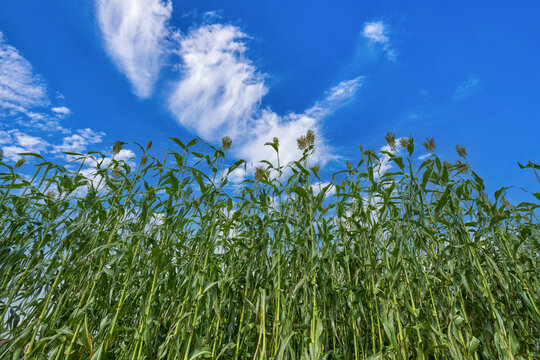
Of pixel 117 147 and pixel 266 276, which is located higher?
pixel 117 147

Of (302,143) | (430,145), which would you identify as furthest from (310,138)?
(430,145)

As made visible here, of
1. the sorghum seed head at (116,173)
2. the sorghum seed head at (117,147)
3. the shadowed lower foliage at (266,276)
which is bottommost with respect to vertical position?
the shadowed lower foliage at (266,276)

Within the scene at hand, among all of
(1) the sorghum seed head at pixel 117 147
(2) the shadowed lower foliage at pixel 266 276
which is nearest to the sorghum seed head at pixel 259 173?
(2) the shadowed lower foliage at pixel 266 276

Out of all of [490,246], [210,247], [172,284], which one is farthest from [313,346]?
[490,246]

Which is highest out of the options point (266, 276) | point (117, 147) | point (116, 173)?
point (117, 147)

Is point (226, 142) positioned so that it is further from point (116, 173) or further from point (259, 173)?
point (116, 173)

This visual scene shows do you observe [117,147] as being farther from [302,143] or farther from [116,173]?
[302,143]

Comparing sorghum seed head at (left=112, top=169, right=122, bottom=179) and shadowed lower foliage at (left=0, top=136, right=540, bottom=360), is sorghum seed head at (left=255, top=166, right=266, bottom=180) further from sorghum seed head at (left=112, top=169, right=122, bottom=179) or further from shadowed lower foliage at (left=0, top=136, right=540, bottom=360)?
sorghum seed head at (left=112, top=169, right=122, bottom=179)

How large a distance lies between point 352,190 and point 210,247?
963mm

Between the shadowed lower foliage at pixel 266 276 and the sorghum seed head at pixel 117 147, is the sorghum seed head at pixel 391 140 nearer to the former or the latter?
the shadowed lower foliage at pixel 266 276

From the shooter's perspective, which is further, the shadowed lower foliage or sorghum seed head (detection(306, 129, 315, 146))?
sorghum seed head (detection(306, 129, 315, 146))

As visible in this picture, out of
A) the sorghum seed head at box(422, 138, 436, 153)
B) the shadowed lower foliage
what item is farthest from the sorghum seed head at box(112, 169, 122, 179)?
the sorghum seed head at box(422, 138, 436, 153)

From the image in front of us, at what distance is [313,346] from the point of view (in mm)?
1216

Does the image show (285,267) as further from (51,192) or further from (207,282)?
(51,192)
